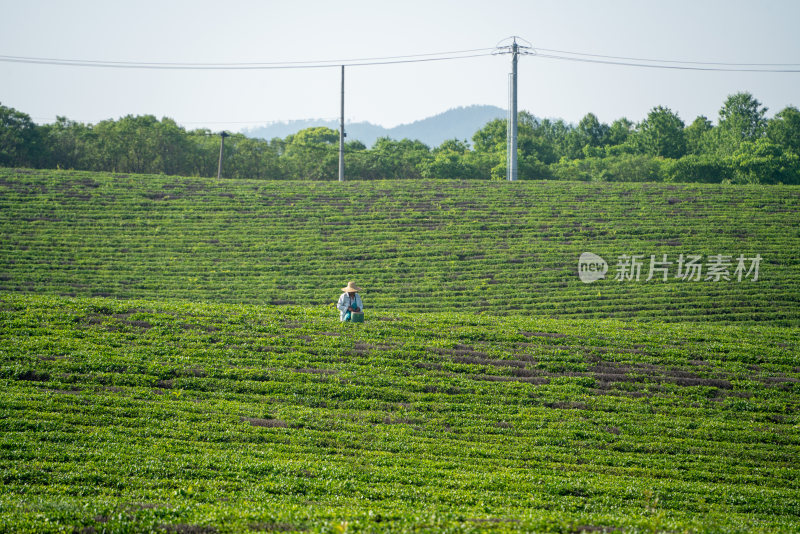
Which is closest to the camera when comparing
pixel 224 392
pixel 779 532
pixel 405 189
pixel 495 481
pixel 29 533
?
pixel 29 533

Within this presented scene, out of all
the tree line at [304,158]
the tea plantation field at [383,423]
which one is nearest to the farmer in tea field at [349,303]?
the tea plantation field at [383,423]

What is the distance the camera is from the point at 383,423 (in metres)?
13.5

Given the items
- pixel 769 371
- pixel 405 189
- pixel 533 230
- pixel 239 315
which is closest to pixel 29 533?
pixel 239 315

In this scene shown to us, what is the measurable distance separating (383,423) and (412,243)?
2163cm

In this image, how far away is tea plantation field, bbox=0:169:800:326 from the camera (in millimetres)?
27906

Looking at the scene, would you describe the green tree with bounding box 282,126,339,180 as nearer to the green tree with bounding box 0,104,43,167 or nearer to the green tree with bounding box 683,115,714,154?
the green tree with bounding box 0,104,43,167

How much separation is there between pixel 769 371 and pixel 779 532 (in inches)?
400

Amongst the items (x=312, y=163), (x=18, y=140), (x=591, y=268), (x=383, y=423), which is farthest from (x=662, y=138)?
(x=383, y=423)

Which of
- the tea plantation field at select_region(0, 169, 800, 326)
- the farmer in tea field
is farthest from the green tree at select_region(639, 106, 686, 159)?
the farmer in tea field

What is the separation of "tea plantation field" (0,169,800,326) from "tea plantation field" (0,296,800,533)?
22.4ft

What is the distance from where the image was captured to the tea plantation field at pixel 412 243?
91.6ft

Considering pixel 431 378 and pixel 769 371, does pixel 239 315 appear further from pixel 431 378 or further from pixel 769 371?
pixel 769 371

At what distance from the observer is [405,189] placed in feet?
146

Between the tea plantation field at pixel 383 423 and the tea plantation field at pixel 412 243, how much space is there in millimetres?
6828
